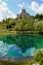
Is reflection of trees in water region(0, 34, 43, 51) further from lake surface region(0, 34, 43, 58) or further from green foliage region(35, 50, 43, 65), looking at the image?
green foliage region(35, 50, 43, 65)

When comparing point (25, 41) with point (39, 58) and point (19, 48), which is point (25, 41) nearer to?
point (19, 48)

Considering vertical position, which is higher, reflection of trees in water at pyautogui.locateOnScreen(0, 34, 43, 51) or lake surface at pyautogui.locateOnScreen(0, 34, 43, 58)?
lake surface at pyautogui.locateOnScreen(0, 34, 43, 58)

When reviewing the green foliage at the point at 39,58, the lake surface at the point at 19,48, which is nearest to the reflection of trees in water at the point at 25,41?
the lake surface at the point at 19,48

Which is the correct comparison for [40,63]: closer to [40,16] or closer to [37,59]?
[37,59]

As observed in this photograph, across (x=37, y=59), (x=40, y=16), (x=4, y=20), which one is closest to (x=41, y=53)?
(x=37, y=59)

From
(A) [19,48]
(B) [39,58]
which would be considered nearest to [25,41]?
(A) [19,48]

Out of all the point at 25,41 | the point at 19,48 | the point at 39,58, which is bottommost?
the point at 25,41

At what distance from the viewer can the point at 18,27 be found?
53.8 meters

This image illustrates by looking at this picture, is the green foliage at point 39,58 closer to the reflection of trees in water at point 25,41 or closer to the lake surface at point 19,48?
the lake surface at point 19,48

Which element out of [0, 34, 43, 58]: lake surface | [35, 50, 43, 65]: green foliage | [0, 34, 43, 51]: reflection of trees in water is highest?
[35, 50, 43, 65]: green foliage

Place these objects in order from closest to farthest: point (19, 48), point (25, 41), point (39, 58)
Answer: point (39, 58) → point (19, 48) → point (25, 41)

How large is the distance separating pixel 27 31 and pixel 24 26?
244 centimetres

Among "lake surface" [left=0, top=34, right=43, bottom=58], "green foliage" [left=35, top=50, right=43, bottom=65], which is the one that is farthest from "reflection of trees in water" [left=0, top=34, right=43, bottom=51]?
"green foliage" [left=35, top=50, right=43, bottom=65]

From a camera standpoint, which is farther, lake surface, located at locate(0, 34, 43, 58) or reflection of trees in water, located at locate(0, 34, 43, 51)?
reflection of trees in water, located at locate(0, 34, 43, 51)
